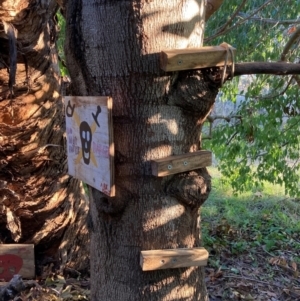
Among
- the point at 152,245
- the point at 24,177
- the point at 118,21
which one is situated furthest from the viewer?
the point at 24,177

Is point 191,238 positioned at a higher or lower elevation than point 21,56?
lower

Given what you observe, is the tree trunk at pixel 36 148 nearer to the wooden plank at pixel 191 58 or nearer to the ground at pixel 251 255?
the ground at pixel 251 255

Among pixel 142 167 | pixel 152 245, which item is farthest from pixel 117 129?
pixel 152 245

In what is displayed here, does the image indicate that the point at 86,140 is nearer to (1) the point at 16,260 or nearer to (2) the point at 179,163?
(2) the point at 179,163

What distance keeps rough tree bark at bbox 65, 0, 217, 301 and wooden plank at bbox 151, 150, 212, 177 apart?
0.04m

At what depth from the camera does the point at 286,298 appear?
3055 mm

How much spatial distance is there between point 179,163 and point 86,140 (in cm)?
38

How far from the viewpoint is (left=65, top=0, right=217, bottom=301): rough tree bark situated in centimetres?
163

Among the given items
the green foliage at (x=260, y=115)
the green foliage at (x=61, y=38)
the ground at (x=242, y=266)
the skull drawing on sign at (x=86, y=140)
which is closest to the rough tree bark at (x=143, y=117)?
the skull drawing on sign at (x=86, y=140)

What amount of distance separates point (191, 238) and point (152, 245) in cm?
17

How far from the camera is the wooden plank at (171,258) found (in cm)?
168

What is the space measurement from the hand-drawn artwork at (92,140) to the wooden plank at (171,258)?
28cm

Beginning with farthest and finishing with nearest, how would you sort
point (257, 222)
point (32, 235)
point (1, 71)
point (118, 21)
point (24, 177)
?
point (257, 222)
point (32, 235)
point (24, 177)
point (1, 71)
point (118, 21)

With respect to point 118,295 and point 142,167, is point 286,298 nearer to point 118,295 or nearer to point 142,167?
point 118,295
